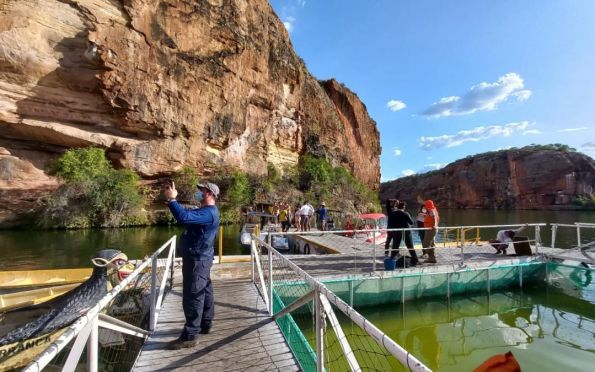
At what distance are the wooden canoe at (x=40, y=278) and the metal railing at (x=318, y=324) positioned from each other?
4.65 m

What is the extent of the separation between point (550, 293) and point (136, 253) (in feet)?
50.2

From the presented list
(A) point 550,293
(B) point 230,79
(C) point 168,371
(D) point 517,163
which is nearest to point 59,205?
(B) point 230,79

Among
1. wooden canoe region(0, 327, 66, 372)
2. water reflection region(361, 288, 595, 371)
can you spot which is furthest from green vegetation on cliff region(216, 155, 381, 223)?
wooden canoe region(0, 327, 66, 372)

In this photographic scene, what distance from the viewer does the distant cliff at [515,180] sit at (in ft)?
222

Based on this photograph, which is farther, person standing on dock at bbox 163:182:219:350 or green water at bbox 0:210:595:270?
green water at bbox 0:210:595:270

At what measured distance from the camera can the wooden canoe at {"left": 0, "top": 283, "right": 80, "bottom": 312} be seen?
641 cm

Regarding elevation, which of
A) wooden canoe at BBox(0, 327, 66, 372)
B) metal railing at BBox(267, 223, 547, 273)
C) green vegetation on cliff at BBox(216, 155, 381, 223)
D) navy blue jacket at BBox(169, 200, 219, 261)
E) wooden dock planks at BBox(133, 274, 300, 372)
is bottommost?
wooden canoe at BBox(0, 327, 66, 372)

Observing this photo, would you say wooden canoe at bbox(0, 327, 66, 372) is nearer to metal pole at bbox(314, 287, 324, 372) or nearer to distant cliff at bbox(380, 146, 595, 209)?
metal pole at bbox(314, 287, 324, 372)

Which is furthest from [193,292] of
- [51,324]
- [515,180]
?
[515,180]

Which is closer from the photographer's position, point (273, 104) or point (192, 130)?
point (192, 130)

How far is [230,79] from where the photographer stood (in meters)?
34.3

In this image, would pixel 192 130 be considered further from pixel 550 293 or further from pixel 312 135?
pixel 550 293

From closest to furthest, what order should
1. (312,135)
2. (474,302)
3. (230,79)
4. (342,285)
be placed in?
(342,285) → (474,302) → (230,79) → (312,135)

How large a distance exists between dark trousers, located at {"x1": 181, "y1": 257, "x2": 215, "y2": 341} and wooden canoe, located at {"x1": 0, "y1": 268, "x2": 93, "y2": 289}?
231 inches
